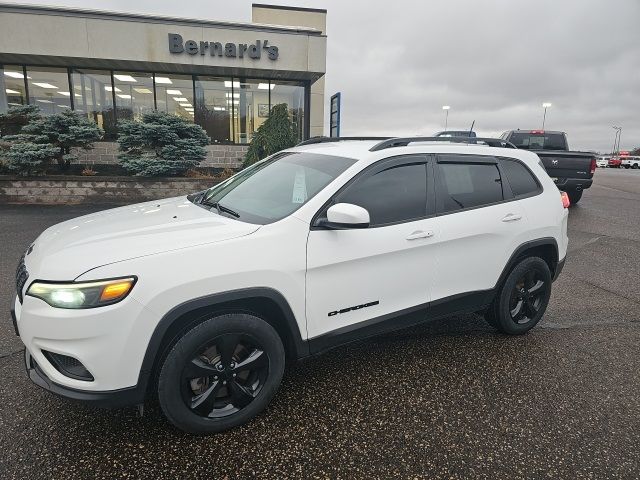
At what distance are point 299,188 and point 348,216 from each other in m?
0.65

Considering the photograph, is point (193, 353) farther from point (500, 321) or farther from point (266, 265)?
point (500, 321)

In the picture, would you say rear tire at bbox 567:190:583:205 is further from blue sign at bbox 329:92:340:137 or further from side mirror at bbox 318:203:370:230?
side mirror at bbox 318:203:370:230

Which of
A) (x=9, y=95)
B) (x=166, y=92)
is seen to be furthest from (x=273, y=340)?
A: (x=9, y=95)

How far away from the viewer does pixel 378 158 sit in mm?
2990

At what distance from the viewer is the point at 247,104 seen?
631 inches

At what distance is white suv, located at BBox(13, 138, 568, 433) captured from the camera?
6.95ft

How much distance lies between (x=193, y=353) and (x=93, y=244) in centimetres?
82

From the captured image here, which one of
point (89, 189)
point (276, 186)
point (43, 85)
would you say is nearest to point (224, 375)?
point (276, 186)

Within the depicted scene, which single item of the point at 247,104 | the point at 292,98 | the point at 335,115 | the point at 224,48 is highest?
the point at 224,48

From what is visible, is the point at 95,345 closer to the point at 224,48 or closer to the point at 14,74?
the point at 224,48

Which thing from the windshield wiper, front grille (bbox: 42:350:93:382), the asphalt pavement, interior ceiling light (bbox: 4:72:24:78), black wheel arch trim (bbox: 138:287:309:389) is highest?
interior ceiling light (bbox: 4:72:24:78)

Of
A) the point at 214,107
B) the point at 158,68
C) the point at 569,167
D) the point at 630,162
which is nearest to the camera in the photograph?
the point at 569,167

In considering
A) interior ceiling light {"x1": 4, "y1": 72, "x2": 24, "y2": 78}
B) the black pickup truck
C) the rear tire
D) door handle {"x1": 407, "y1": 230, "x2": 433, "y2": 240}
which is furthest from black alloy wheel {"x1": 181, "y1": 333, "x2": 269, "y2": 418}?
interior ceiling light {"x1": 4, "y1": 72, "x2": 24, "y2": 78}

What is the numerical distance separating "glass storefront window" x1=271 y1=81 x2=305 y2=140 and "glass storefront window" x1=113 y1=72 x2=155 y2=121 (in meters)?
4.46
